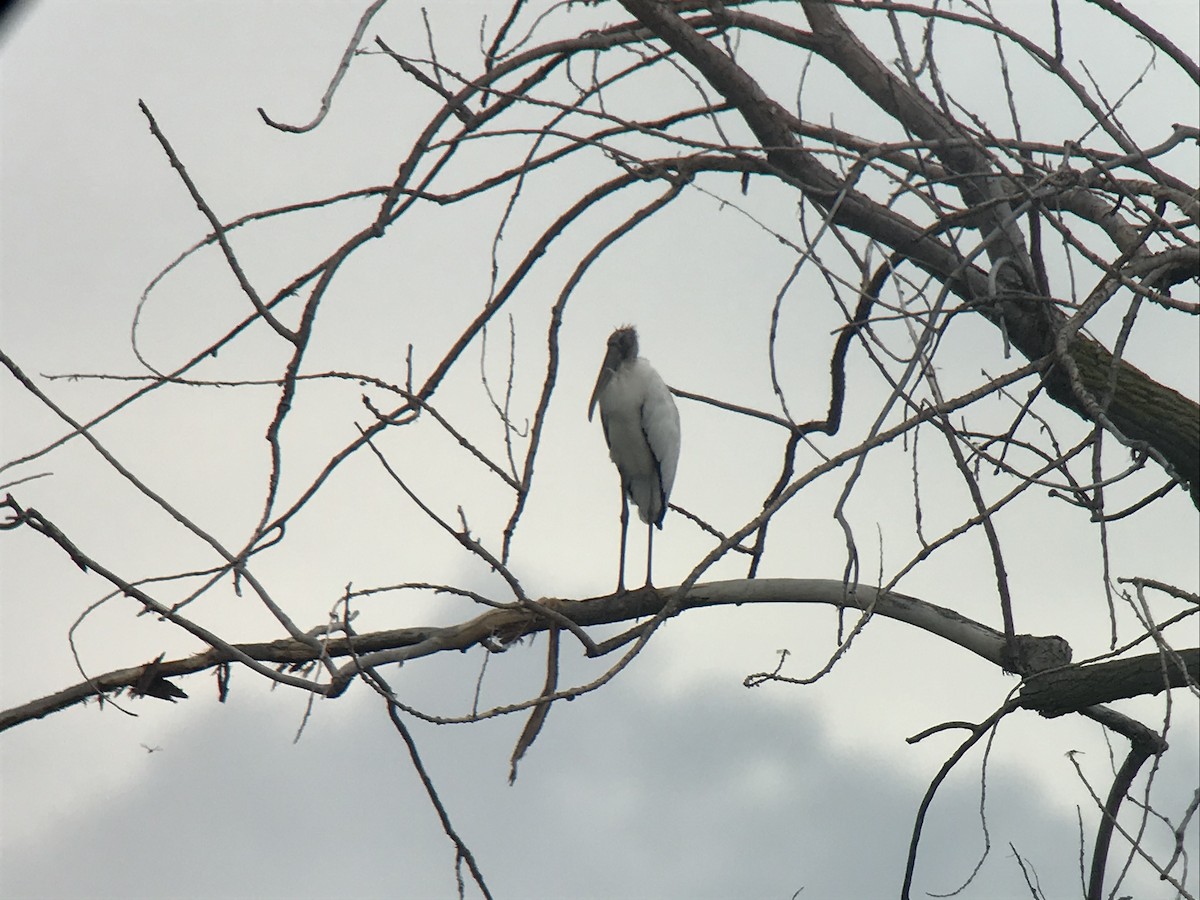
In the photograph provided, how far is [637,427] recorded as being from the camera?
20.4 feet

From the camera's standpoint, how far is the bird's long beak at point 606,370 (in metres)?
6.35

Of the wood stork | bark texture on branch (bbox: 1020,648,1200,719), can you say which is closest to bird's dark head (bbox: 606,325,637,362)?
the wood stork

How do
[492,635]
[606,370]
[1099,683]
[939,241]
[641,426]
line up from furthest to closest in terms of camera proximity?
1. [606,370]
2. [641,426]
3. [492,635]
4. [939,241]
5. [1099,683]

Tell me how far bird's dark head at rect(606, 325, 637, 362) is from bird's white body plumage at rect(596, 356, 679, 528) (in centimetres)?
4

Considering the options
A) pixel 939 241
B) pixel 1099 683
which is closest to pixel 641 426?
pixel 939 241

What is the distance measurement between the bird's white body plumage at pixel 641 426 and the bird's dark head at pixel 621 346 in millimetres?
40

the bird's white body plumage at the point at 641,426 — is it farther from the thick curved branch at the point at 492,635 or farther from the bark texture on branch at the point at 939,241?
the bark texture on branch at the point at 939,241

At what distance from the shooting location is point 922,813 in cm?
386

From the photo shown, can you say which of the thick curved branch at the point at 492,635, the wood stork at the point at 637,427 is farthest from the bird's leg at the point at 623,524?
the thick curved branch at the point at 492,635

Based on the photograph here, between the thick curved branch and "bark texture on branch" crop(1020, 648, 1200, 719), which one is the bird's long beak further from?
"bark texture on branch" crop(1020, 648, 1200, 719)

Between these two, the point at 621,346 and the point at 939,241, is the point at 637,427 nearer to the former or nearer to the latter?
the point at 621,346

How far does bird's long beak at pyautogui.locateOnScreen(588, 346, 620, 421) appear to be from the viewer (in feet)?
20.8

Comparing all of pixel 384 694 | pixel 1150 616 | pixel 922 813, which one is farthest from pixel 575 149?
pixel 922 813

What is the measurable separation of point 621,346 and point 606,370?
0.15 metres
